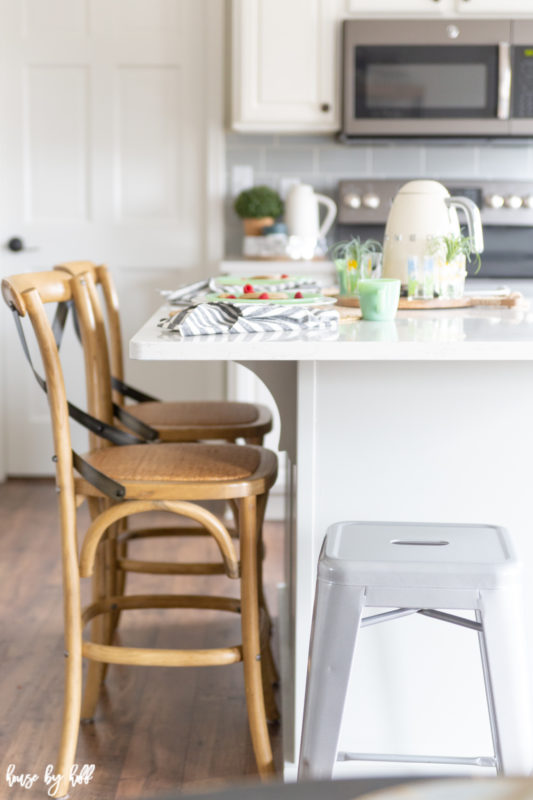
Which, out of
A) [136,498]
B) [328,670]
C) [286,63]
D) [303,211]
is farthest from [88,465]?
[286,63]

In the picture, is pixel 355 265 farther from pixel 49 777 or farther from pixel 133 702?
pixel 49 777

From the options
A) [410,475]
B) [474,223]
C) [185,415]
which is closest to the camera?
[410,475]

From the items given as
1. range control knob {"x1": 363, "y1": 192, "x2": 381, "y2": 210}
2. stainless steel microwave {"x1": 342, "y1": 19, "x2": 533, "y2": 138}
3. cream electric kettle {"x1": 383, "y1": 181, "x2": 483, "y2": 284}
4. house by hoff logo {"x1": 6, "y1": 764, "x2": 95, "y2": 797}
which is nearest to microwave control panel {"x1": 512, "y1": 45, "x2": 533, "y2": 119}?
stainless steel microwave {"x1": 342, "y1": 19, "x2": 533, "y2": 138}

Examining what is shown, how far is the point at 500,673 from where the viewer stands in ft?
4.57

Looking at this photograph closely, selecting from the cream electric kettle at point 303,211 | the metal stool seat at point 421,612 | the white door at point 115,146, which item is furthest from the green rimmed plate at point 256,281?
the white door at point 115,146

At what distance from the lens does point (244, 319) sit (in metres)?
1.65

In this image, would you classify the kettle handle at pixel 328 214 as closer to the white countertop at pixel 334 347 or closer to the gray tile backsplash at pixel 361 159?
the gray tile backsplash at pixel 361 159

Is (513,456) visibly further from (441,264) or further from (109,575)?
(109,575)

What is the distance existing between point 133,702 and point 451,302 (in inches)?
45.4

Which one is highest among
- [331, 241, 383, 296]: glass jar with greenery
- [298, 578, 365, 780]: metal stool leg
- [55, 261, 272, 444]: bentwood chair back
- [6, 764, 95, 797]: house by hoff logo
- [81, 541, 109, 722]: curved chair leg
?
[331, 241, 383, 296]: glass jar with greenery

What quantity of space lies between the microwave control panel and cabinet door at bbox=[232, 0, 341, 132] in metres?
0.66

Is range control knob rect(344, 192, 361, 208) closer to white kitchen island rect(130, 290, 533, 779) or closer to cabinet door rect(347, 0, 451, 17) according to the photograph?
cabinet door rect(347, 0, 451, 17)

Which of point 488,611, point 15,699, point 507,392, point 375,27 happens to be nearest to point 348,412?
point 507,392

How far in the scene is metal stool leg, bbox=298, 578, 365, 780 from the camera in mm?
1405
